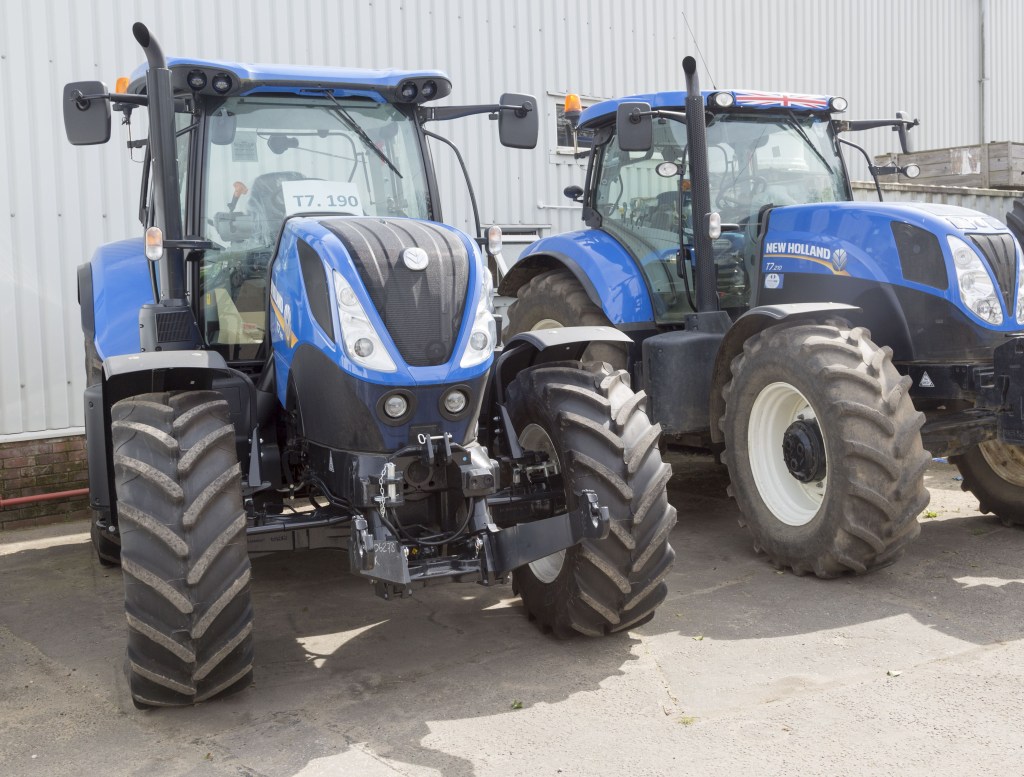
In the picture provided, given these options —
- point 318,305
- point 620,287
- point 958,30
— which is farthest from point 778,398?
point 958,30

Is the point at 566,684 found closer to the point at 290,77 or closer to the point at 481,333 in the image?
the point at 481,333

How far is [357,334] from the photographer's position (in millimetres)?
4074

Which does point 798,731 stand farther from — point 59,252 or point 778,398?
point 59,252

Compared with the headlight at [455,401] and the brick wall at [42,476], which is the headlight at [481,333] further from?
the brick wall at [42,476]

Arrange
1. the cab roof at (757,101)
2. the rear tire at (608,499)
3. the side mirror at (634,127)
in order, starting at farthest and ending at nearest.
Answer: the cab roof at (757,101) < the side mirror at (634,127) < the rear tire at (608,499)

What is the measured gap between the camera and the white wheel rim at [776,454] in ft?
18.9

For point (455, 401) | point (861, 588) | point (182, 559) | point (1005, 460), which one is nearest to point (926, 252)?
point (1005, 460)

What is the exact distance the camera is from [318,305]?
422 centimetres

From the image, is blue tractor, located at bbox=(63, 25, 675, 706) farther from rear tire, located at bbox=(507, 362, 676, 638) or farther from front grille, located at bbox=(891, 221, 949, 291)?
front grille, located at bbox=(891, 221, 949, 291)

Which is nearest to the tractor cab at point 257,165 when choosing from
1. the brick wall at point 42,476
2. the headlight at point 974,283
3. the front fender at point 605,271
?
A: the front fender at point 605,271

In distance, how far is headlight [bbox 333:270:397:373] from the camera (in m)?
4.05

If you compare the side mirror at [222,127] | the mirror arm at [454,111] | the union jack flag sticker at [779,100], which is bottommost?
the side mirror at [222,127]

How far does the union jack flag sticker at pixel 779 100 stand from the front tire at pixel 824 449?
1.74 meters

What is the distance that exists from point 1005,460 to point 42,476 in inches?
245
